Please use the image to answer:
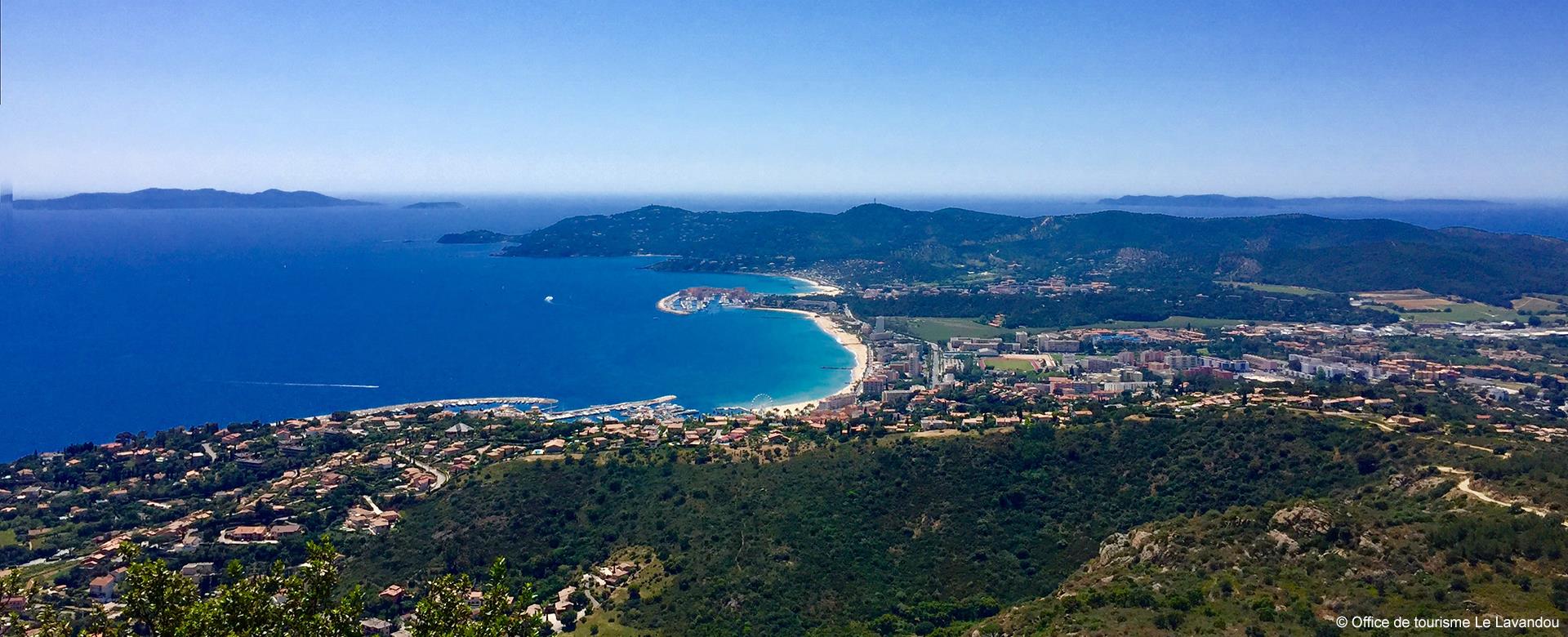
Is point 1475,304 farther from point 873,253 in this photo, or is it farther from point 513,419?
point 513,419

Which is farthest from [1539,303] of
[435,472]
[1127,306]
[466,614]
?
[466,614]

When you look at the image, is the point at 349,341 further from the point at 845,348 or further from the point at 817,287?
the point at 817,287

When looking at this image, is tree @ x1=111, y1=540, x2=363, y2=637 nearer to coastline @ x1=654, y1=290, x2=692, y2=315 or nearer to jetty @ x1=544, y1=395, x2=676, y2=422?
jetty @ x1=544, y1=395, x2=676, y2=422

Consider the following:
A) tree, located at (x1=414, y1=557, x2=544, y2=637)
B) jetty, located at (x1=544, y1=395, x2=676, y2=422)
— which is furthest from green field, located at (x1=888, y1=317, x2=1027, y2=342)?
tree, located at (x1=414, y1=557, x2=544, y2=637)

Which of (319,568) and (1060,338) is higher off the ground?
(319,568)

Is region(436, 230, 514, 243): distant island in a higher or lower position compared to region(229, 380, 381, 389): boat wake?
higher

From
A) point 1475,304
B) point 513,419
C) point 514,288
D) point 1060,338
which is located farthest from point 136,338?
point 1475,304

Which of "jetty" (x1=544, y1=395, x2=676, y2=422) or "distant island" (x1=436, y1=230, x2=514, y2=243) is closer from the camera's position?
"jetty" (x1=544, y1=395, x2=676, y2=422)
